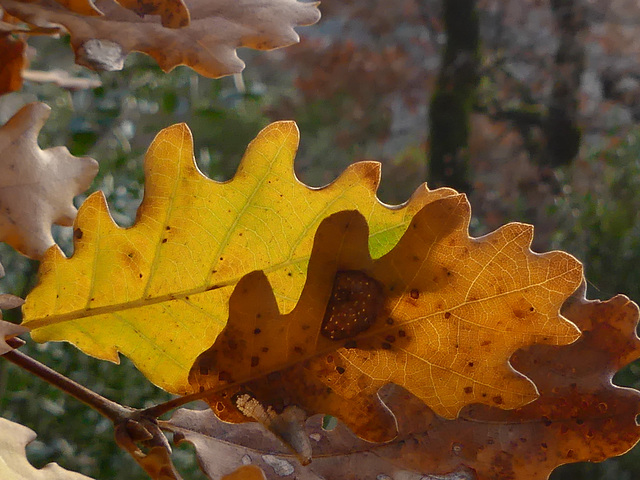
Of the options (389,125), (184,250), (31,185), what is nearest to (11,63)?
(31,185)

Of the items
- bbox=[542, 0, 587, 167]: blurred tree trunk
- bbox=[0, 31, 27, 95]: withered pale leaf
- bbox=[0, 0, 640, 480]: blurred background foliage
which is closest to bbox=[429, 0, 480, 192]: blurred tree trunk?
bbox=[0, 0, 640, 480]: blurred background foliage

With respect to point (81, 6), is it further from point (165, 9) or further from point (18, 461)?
point (18, 461)

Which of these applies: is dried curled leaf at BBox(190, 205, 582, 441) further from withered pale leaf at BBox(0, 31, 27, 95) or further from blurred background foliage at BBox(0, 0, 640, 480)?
blurred background foliage at BBox(0, 0, 640, 480)

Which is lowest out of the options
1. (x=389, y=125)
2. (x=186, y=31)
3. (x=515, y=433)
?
(x=389, y=125)

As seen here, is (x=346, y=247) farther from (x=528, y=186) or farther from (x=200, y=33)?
(x=528, y=186)

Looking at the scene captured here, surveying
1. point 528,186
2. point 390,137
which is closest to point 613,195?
point 528,186
